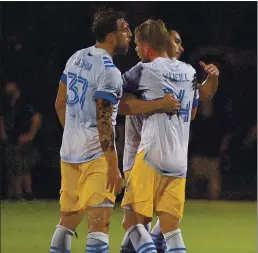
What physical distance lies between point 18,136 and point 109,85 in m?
6.96

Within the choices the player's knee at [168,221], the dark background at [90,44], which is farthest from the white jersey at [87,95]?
the dark background at [90,44]

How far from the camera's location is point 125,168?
716 cm

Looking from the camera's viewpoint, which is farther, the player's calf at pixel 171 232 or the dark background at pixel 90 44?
the dark background at pixel 90 44

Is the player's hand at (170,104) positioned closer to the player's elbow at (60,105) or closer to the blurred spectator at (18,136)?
the player's elbow at (60,105)

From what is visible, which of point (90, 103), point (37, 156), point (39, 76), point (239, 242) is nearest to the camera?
point (90, 103)

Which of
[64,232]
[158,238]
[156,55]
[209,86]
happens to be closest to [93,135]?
Result: [64,232]

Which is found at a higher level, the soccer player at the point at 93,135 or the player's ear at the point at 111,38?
the player's ear at the point at 111,38

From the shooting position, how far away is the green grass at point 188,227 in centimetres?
851

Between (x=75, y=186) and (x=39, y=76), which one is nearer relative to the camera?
(x=75, y=186)

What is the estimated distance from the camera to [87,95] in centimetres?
605

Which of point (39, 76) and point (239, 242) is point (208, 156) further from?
point (239, 242)

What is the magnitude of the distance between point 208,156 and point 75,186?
7.81m

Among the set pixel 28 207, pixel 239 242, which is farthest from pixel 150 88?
pixel 28 207

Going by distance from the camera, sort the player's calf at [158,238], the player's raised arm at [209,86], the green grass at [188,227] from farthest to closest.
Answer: the green grass at [188,227]
the player's calf at [158,238]
the player's raised arm at [209,86]
